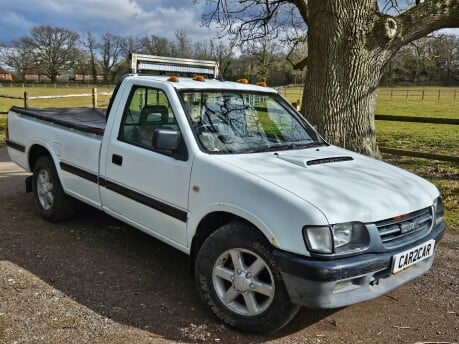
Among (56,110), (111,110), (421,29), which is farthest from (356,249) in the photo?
(421,29)

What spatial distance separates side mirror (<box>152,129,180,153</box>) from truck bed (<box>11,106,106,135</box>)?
1.22 meters

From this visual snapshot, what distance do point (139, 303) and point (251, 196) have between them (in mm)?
1340

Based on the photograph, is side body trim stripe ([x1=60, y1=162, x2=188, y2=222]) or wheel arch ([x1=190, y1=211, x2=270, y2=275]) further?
side body trim stripe ([x1=60, y1=162, x2=188, y2=222])

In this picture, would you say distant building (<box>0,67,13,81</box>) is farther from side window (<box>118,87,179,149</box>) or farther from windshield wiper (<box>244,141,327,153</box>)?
windshield wiper (<box>244,141,327,153</box>)

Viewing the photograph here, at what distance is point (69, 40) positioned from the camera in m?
85.8

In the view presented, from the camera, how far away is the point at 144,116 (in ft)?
14.1

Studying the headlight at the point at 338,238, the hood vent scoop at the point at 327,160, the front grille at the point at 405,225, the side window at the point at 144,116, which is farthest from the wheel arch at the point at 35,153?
the front grille at the point at 405,225

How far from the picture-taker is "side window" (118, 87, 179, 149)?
4.07 metres

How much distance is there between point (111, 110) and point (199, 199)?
5.30 ft

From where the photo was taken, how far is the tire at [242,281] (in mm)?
3023

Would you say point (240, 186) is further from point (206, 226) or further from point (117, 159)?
point (117, 159)

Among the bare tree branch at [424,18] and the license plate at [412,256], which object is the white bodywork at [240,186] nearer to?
the license plate at [412,256]

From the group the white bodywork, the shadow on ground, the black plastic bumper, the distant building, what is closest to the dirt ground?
the shadow on ground

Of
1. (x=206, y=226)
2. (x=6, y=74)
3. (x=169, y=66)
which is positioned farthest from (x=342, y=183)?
(x=6, y=74)
